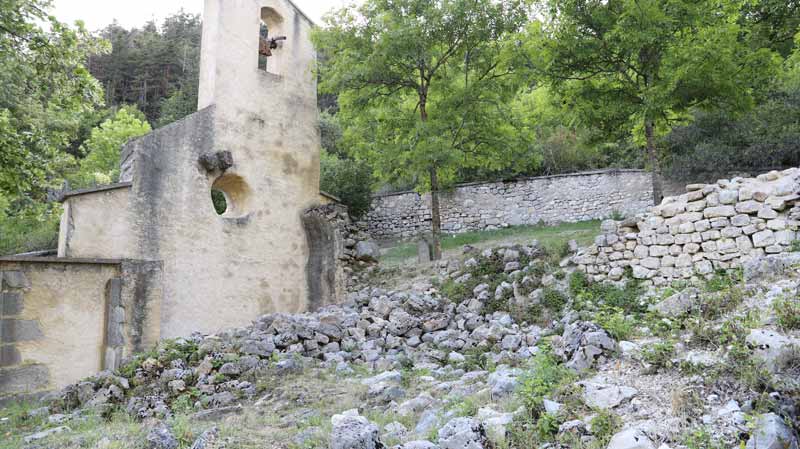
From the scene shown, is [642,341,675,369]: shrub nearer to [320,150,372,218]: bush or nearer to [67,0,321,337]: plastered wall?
[67,0,321,337]: plastered wall

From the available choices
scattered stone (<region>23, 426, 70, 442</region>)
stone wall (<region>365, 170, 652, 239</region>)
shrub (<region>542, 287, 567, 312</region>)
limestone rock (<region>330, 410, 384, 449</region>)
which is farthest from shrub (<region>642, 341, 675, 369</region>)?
stone wall (<region>365, 170, 652, 239</region>)

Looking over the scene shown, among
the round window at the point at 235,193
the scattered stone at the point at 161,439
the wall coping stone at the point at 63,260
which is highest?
the round window at the point at 235,193

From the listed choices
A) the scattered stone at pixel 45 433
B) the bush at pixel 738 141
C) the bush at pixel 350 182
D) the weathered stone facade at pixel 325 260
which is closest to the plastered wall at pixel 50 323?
the scattered stone at pixel 45 433

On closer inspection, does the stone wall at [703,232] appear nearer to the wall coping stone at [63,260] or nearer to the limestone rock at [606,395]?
the limestone rock at [606,395]

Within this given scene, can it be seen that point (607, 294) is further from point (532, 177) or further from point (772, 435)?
point (532, 177)

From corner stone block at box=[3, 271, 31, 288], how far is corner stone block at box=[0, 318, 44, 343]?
50 cm

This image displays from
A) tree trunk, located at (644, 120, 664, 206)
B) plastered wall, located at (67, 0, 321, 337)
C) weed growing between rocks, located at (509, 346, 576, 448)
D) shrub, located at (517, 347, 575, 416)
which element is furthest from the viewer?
tree trunk, located at (644, 120, 664, 206)

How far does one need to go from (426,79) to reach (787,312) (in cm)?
1012

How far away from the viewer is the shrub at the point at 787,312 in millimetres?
4211

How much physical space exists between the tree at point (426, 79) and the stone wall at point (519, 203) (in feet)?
21.3

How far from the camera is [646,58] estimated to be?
37.4ft

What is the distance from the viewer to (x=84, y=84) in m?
7.65

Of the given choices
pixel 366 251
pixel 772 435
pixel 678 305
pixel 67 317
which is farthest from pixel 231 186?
pixel 772 435

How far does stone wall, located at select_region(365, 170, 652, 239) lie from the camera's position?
18.4 metres
